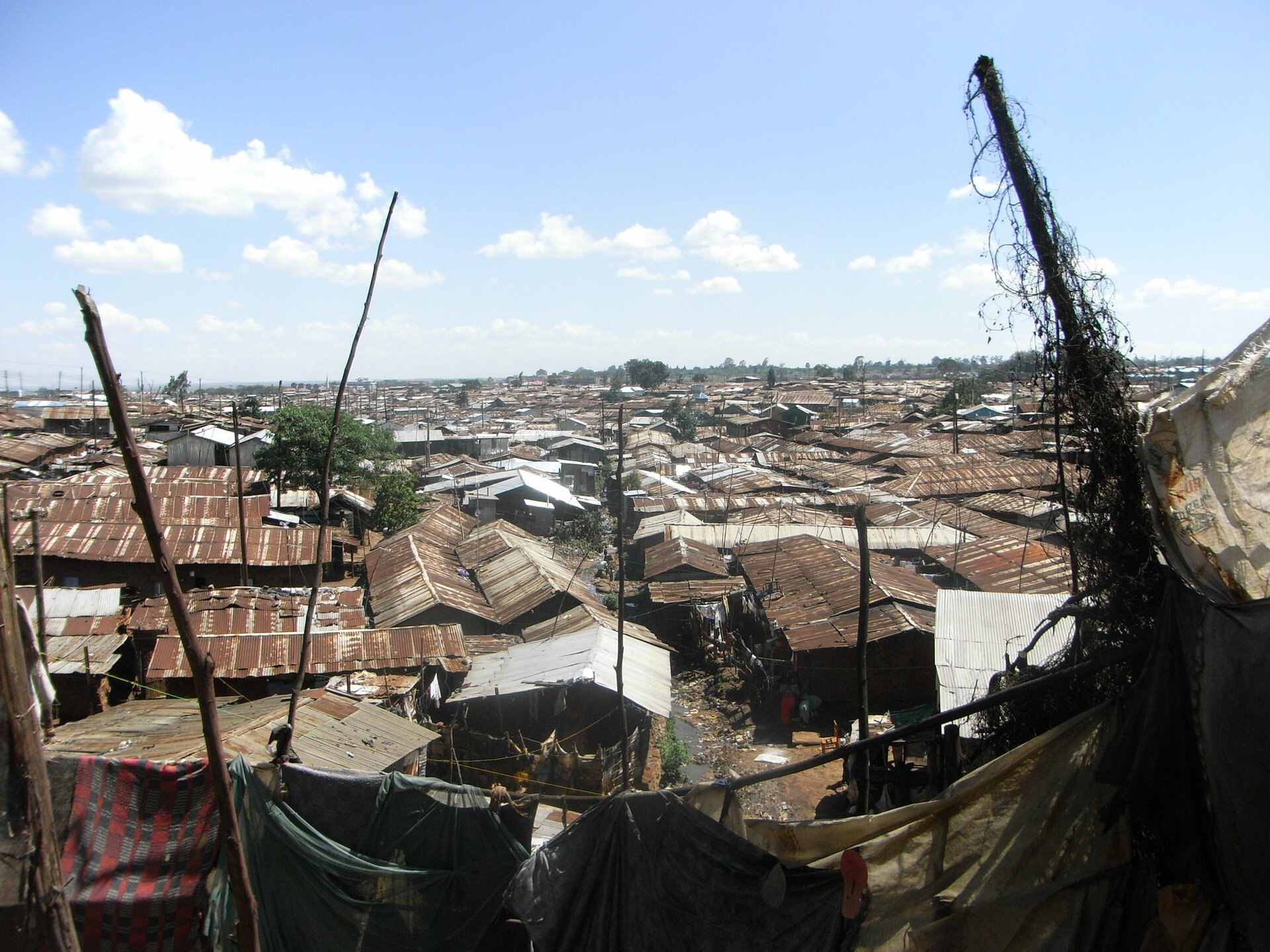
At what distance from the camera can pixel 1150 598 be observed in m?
3.43

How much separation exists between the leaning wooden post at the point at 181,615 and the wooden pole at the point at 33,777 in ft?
1.47

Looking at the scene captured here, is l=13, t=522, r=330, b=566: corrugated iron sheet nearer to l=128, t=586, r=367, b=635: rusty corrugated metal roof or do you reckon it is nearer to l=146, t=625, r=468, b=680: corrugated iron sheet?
l=128, t=586, r=367, b=635: rusty corrugated metal roof

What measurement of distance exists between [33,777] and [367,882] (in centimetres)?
230

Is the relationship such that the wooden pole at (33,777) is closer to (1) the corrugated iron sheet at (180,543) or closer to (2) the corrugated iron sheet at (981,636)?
(2) the corrugated iron sheet at (981,636)

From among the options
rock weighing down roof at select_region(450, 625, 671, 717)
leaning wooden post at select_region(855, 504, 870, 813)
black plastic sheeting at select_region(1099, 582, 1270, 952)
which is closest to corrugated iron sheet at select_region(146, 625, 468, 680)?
rock weighing down roof at select_region(450, 625, 671, 717)

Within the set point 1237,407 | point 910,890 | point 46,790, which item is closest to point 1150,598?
point 1237,407

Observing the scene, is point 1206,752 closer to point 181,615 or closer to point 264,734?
point 181,615

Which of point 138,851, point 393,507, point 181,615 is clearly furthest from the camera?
point 393,507

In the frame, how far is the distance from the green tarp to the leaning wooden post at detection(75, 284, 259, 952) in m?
1.15

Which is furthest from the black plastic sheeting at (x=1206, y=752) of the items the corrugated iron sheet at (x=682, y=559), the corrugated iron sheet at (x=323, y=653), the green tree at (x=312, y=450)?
the green tree at (x=312, y=450)

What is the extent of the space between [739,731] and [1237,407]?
11.8 metres

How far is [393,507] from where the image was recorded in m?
25.8

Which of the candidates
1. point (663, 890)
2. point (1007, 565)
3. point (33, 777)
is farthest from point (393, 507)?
point (33, 777)

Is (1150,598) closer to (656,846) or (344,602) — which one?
(656,846)
